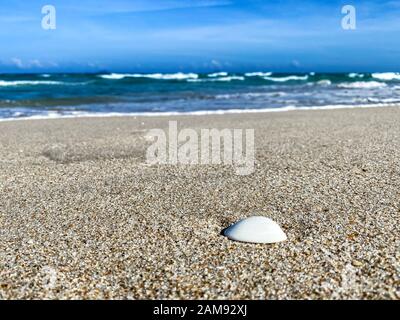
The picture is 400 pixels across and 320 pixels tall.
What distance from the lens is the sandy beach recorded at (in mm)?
3119

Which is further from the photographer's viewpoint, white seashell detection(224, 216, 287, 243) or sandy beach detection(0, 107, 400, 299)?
white seashell detection(224, 216, 287, 243)

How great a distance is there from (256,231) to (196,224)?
2.08 ft

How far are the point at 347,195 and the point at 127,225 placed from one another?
2.35 m

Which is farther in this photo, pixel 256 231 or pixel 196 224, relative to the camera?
pixel 196 224

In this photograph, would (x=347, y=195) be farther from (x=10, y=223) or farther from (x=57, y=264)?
(x=10, y=223)

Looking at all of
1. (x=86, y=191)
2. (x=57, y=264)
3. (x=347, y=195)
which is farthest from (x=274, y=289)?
(x=86, y=191)

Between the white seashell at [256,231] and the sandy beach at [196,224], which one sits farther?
the white seashell at [256,231]

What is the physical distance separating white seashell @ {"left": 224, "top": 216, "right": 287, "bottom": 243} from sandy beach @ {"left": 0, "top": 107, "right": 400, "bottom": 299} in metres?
0.07

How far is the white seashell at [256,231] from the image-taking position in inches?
149

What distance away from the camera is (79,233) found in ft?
13.4

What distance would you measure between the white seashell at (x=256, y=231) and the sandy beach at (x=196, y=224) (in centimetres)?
7

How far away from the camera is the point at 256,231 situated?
12.6 ft

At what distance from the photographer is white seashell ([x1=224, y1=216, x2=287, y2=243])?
378 cm

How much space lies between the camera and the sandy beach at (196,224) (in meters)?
3.12
